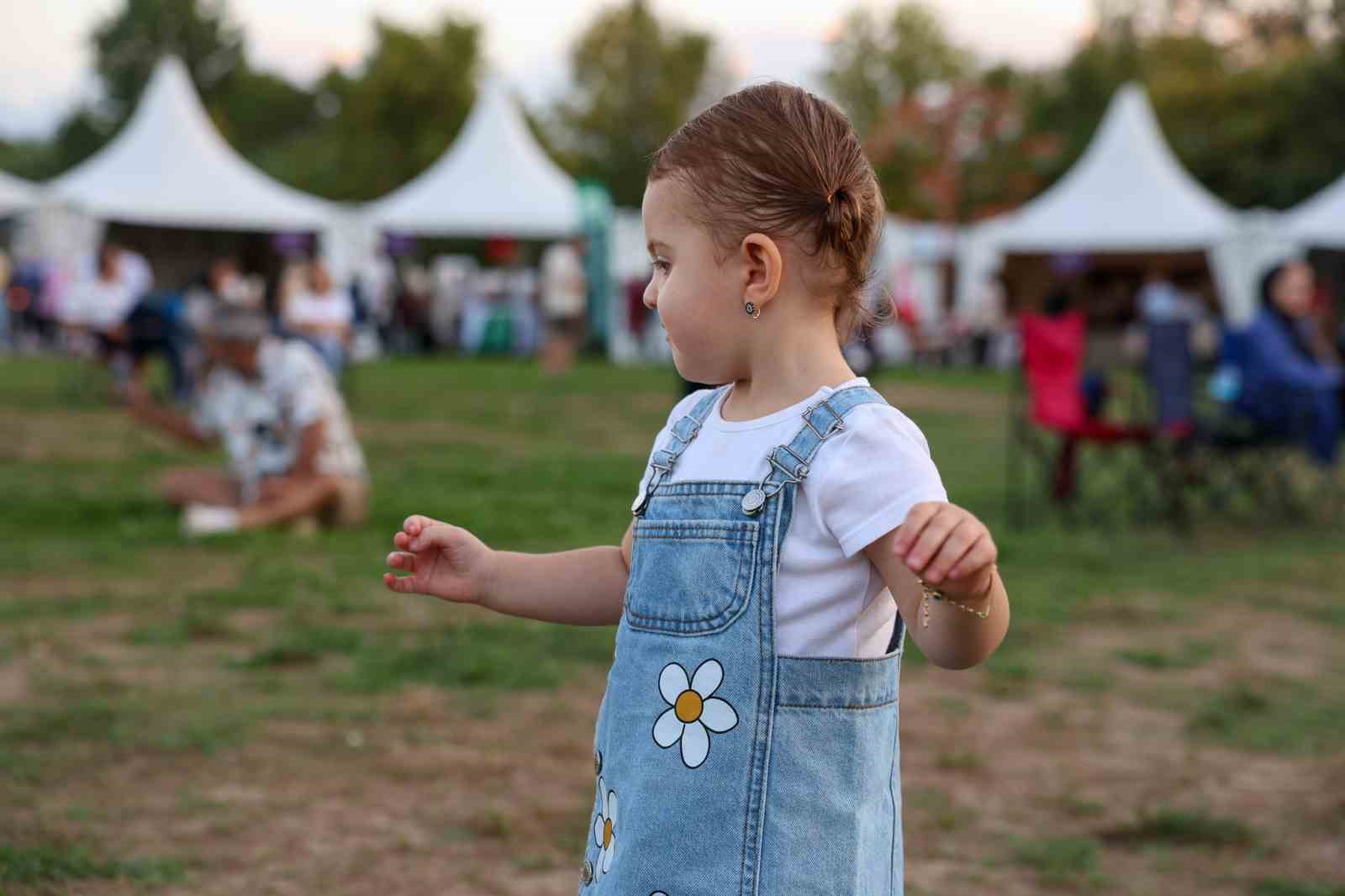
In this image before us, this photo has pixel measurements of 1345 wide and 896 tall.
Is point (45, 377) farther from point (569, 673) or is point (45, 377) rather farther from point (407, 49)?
point (407, 49)

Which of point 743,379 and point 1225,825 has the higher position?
point 743,379

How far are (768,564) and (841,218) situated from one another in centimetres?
41

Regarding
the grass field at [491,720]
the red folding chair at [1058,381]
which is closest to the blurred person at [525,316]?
the grass field at [491,720]

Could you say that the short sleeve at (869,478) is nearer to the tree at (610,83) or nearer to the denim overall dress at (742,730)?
the denim overall dress at (742,730)

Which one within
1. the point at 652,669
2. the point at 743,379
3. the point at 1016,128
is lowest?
the point at 652,669

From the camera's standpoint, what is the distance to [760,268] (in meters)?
1.70

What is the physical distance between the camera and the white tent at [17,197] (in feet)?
80.1

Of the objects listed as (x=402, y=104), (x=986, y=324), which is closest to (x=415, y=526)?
(x=986, y=324)

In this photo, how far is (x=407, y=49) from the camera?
47.1 m

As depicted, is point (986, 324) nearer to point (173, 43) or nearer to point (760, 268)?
point (760, 268)

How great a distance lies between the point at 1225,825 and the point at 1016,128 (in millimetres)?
40166

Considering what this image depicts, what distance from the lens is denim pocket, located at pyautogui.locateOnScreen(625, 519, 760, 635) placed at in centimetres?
165

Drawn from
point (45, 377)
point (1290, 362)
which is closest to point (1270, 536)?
point (1290, 362)

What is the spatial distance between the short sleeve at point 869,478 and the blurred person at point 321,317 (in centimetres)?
1187
